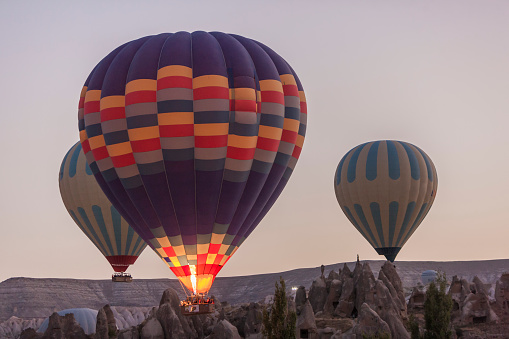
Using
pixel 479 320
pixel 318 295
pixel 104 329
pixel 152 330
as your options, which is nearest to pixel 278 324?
pixel 318 295

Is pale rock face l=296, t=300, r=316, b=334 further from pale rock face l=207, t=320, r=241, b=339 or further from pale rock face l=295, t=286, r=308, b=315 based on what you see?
pale rock face l=295, t=286, r=308, b=315

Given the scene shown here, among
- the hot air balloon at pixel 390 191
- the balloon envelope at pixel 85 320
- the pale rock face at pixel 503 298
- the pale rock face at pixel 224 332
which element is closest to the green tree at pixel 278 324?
the pale rock face at pixel 224 332

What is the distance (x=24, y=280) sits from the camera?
162500 millimetres

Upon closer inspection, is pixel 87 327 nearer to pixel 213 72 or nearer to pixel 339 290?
pixel 339 290

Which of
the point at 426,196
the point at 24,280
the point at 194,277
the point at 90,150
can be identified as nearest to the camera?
the point at 194,277

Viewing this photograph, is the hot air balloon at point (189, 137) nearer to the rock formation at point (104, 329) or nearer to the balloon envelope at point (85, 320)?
the rock formation at point (104, 329)

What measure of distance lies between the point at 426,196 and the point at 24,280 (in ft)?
366

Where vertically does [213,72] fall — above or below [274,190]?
above

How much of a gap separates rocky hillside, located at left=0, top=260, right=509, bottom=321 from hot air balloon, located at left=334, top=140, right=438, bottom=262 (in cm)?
8233

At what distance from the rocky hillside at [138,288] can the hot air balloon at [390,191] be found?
82.3 meters

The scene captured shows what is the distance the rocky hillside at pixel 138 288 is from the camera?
15638 cm

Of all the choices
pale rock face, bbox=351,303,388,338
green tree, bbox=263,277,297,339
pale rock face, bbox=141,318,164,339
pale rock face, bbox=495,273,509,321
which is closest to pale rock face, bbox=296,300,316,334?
pale rock face, bbox=351,303,388,338

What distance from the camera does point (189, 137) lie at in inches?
1553

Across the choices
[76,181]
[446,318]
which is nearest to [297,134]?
[446,318]
